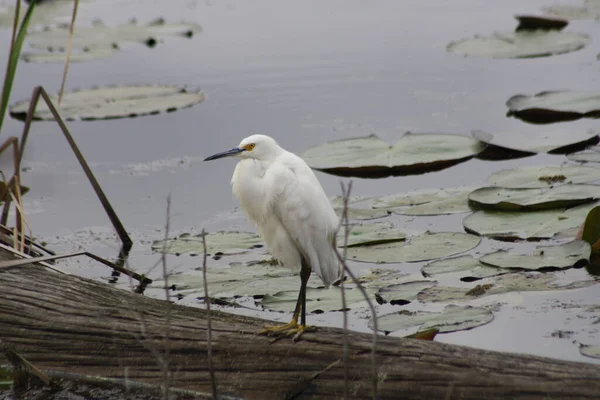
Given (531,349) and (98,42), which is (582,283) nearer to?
(531,349)

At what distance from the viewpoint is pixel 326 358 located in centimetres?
228

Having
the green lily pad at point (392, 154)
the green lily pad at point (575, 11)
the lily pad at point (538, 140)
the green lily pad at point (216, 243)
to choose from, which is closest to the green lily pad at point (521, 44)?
the green lily pad at point (575, 11)

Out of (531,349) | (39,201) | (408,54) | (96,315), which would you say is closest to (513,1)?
(408,54)

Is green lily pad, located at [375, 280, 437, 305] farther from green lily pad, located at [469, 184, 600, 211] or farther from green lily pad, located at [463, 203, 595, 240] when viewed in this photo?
green lily pad, located at [469, 184, 600, 211]

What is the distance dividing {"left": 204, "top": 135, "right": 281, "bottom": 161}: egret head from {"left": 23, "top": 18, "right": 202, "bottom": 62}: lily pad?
407 centimetres

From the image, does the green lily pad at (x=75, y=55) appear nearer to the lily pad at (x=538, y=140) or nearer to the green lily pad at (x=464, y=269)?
the lily pad at (x=538, y=140)

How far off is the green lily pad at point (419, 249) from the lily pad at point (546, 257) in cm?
15

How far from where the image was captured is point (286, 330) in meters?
2.46

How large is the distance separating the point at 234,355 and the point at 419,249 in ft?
4.00

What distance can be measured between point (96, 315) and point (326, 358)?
745mm

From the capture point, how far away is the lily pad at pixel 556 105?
4.66 meters

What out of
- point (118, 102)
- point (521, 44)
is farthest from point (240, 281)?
point (521, 44)

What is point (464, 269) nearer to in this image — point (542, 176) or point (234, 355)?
point (542, 176)

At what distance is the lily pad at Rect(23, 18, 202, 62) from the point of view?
682 centimetres
